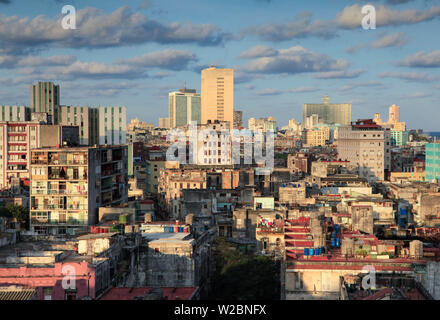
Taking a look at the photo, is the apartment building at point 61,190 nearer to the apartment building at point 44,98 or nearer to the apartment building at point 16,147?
the apartment building at point 16,147

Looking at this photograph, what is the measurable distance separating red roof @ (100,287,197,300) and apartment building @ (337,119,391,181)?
222 ft

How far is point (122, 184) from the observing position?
4647 cm

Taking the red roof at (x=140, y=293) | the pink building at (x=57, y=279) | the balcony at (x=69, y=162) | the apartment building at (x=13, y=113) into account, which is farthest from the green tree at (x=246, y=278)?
the apartment building at (x=13, y=113)

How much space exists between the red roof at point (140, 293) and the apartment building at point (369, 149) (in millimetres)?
67682

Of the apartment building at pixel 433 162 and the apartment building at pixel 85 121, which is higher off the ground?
the apartment building at pixel 85 121

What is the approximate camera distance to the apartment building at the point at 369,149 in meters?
89.0

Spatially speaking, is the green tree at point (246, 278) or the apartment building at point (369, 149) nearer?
the green tree at point (246, 278)

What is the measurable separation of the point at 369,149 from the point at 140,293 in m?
74.3

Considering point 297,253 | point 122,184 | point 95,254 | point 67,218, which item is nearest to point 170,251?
point 95,254

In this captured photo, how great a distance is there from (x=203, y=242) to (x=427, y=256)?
10.6 metres

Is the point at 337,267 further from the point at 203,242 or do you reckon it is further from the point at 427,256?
the point at 203,242

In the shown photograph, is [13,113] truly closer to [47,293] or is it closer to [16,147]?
[16,147]

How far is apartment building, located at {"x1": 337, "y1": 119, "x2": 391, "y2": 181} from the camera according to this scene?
89.0 meters

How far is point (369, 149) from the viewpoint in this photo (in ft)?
296
